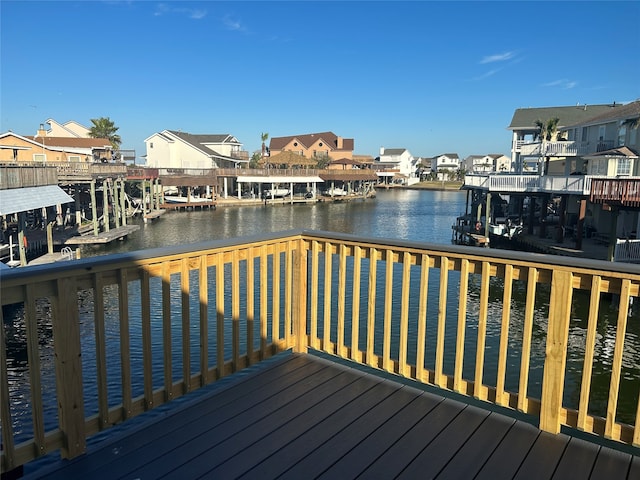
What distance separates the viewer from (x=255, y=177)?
55.1 meters

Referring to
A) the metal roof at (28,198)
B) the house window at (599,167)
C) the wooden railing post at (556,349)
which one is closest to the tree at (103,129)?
the metal roof at (28,198)

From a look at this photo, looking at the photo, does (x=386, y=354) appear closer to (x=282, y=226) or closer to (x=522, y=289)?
(x=522, y=289)

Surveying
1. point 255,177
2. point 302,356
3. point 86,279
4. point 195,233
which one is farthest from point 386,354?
point 255,177

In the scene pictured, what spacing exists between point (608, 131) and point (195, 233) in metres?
26.1

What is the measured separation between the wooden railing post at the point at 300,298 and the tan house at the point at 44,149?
91.4 ft

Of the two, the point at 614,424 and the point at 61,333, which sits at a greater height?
the point at 61,333

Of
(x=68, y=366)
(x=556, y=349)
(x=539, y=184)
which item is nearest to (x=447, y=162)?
(x=539, y=184)

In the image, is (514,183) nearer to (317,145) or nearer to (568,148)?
(568,148)

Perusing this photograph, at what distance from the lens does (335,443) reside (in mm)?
2838

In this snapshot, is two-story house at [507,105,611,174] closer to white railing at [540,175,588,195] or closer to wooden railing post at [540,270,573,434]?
white railing at [540,175,588,195]

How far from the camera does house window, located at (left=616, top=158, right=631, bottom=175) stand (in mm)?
24344

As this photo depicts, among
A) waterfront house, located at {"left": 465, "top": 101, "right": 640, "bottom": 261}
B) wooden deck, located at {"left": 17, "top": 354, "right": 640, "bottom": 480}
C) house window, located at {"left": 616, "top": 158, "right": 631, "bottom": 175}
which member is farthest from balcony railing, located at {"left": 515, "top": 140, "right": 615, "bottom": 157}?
wooden deck, located at {"left": 17, "top": 354, "right": 640, "bottom": 480}

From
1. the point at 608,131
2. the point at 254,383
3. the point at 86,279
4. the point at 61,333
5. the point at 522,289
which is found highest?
the point at 608,131

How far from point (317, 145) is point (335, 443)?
79.2 meters
